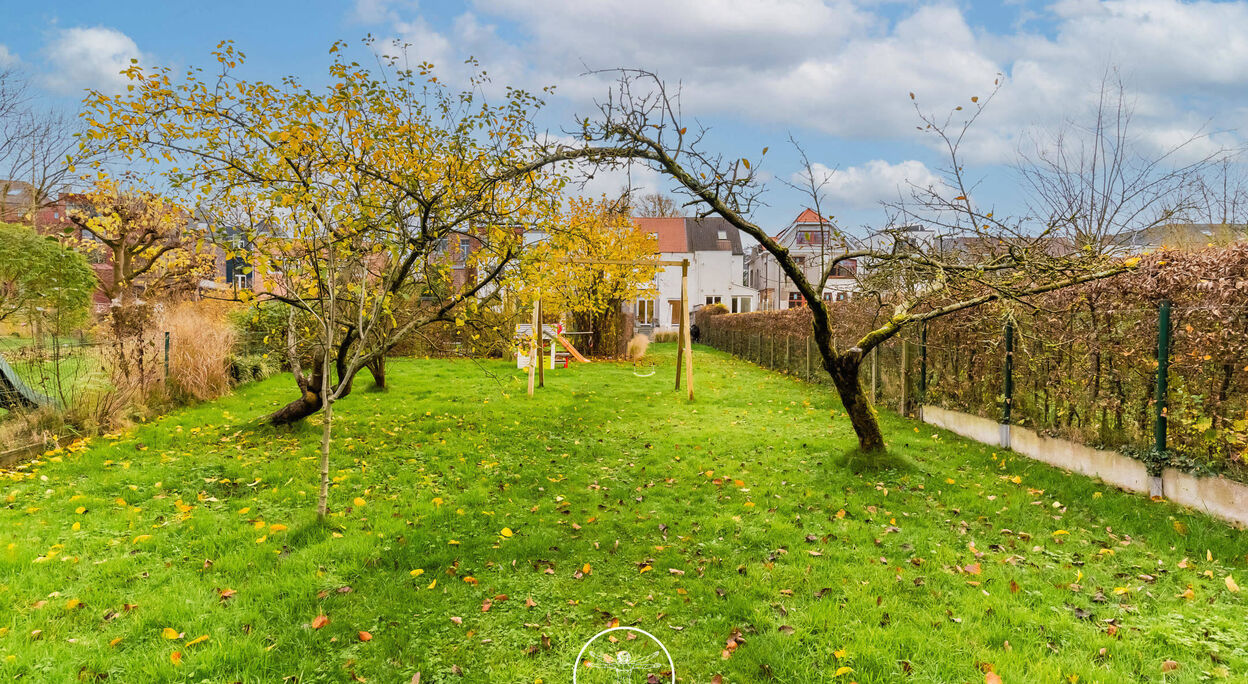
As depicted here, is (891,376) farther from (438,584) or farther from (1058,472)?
(438,584)

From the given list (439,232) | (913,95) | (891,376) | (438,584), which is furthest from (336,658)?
(891,376)

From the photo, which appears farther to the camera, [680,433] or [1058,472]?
[680,433]

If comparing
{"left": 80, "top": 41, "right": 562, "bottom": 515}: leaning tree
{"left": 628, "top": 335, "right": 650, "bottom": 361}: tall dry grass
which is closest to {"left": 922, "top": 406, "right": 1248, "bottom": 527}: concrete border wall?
{"left": 80, "top": 41, "right": 562, "bottom": 515}: leaning tree

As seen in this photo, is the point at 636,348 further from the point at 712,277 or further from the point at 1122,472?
the point at 712,277

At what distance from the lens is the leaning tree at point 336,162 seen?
6.31 metres

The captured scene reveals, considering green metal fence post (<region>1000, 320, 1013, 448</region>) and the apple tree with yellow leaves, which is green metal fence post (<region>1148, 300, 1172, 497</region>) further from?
the apple tree with yellow leaves

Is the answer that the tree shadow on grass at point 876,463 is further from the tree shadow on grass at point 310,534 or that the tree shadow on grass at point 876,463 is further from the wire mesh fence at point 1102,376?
the tree shadow on grass at point 310,534

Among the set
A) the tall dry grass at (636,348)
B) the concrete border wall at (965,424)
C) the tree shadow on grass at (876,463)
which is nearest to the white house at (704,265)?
the tall dry grass at (636,348)

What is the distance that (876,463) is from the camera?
6.46m

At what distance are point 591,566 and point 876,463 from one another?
3.64 m

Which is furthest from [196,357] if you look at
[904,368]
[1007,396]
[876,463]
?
[1007,396]

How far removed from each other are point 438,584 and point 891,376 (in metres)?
9.02

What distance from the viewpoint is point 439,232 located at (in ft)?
21.6

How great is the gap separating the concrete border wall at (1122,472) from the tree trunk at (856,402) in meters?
1.97
